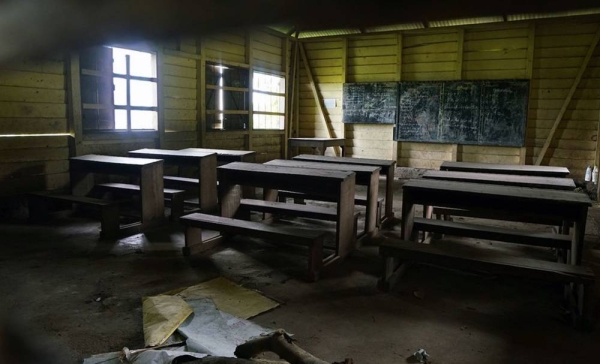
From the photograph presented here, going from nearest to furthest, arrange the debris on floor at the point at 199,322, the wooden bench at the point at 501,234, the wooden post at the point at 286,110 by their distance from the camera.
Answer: the debris on floor at the point at 199,322 < the wooden bench at the point at 501,234 < the wooden post at the point at 286,110

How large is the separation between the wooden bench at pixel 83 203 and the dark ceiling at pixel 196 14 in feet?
14.7

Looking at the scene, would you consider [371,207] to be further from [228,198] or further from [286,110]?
[286,110]

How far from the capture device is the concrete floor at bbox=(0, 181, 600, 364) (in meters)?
2.41

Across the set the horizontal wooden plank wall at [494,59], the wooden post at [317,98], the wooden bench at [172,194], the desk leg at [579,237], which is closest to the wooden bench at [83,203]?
the wooden bench at [172,194]

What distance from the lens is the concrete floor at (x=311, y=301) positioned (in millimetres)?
2408

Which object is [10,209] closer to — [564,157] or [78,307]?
[78,307]

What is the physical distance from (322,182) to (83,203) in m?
2.76

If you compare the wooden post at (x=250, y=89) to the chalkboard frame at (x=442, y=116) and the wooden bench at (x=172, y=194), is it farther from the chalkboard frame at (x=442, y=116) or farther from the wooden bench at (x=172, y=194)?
the wooden bench at (x=172, y=194)

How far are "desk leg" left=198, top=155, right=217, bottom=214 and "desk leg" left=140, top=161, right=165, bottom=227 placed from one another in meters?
0.50

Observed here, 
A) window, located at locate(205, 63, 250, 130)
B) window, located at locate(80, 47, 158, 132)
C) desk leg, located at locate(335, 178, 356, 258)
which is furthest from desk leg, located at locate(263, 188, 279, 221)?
window, located at locate(205, 63, 250, 130)

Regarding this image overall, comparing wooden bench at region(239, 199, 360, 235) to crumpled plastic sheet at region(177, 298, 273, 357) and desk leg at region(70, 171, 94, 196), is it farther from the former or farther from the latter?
desk leg at region(70, 171, 94, 196)

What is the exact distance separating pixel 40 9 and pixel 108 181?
6.46 metres

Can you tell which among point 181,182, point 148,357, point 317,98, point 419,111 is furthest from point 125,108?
point 419,111

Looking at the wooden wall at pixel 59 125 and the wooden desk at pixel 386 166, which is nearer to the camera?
the wooden wall at pixel 59 125
